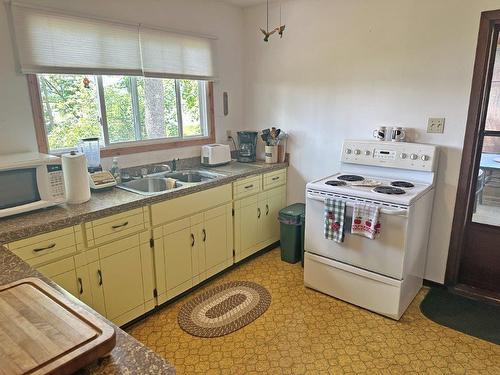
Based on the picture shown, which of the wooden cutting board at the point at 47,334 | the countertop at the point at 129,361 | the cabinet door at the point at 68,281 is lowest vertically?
the cabinet door at the point at 68,281

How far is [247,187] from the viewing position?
10.6 feet

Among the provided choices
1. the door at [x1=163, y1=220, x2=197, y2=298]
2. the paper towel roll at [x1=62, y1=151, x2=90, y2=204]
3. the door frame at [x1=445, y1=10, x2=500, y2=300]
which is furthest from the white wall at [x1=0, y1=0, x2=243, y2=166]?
the door frame at [x1=445, y1=10, x2=500, y2=300]

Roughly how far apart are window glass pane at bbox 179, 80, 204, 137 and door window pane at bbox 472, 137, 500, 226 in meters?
2.50

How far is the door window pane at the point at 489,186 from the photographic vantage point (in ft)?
8.61

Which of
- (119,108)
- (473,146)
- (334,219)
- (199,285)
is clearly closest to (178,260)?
(199,285)

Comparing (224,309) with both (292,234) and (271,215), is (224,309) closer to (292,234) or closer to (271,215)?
(292,234)

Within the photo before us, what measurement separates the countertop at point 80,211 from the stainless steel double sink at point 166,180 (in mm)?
187

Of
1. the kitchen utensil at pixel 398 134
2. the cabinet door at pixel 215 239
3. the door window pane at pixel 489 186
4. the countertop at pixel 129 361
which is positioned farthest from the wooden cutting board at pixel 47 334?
the door window pane at pixel 489 186

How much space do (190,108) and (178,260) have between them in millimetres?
1566

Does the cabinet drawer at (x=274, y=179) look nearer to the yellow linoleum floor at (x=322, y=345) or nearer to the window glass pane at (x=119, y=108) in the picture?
the yellow linoleum floor at (x=322, y=345)

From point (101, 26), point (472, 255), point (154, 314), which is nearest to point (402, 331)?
point (472, 255)

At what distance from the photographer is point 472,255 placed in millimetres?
2826

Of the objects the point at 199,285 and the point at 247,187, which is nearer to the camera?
the point at 199,285

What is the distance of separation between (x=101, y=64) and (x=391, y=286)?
105 inches
